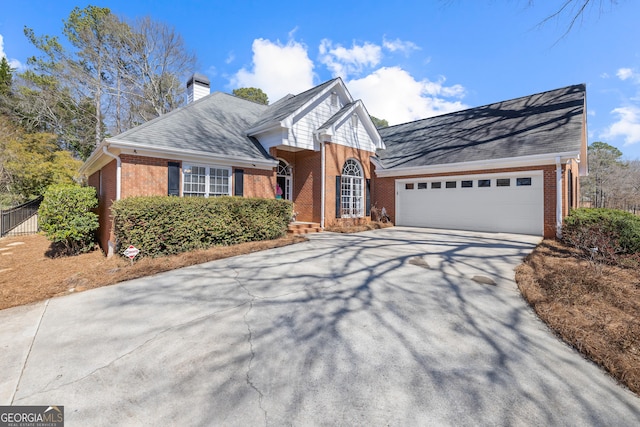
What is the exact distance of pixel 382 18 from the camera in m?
10.1

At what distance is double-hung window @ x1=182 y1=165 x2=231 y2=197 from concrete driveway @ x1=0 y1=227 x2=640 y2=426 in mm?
5269

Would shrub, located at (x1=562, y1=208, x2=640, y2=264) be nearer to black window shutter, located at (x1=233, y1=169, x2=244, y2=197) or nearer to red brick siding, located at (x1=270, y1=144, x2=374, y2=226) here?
red brick siding, located at (x1=270, y1=144, x2=374, y2=226)

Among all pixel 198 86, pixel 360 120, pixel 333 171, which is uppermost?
pixel 198 86

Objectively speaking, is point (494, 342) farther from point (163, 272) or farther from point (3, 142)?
point (3, 142)

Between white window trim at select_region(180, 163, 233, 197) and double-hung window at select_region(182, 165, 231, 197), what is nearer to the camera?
white window trim at select_region(180, 163, 233, 197)

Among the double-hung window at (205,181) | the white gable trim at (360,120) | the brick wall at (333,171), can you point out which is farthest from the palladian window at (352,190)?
the double-hung window at (205,181)

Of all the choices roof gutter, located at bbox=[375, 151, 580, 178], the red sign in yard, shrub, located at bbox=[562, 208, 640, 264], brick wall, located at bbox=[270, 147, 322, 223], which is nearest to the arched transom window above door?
brick wall, located at bbox=[270, 147, 322, 223]

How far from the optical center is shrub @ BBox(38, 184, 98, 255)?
27.4 feet

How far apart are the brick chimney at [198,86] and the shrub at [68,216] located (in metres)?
8.98

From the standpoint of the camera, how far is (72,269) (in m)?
6.93

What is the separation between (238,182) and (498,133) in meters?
11.9

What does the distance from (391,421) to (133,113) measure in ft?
102

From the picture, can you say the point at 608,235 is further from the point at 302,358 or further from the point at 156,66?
the point at 156,66

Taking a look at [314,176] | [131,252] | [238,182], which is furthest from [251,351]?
[314,176]
